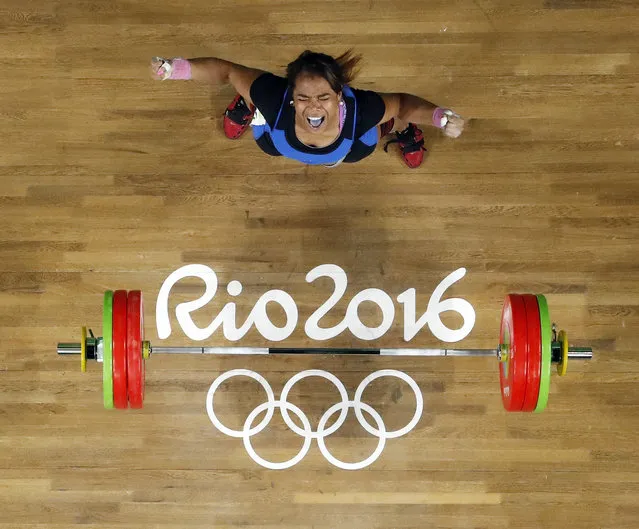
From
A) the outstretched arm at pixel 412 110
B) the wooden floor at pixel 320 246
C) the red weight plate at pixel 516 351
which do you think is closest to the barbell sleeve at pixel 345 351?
the red weight plate at pixel 516 351

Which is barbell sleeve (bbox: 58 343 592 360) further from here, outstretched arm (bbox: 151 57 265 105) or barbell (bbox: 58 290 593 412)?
outstretched arm (bbox: 151 57 265 105)

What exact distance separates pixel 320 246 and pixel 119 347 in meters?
1.28

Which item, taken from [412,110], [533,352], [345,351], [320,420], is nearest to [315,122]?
[412,110]

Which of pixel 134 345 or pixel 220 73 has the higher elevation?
pixel 220 73

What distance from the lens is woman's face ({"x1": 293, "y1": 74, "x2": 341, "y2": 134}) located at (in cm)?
304

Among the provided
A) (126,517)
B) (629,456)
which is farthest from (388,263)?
(126,517)

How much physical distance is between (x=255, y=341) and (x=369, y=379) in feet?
2.07

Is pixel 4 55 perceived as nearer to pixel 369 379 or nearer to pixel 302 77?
pixel 302 77

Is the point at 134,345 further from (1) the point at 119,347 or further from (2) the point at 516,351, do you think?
(2) the point at 516,351

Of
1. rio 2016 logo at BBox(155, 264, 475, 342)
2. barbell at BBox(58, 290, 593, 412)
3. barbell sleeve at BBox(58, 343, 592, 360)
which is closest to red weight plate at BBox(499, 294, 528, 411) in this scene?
barbell at BBox(58, 290, 593, 412)

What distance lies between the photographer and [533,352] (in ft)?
10.2

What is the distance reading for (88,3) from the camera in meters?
4.09

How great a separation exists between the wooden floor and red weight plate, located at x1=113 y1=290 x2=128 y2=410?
0.76 m

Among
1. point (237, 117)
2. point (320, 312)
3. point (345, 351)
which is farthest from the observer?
point (320, 312)
